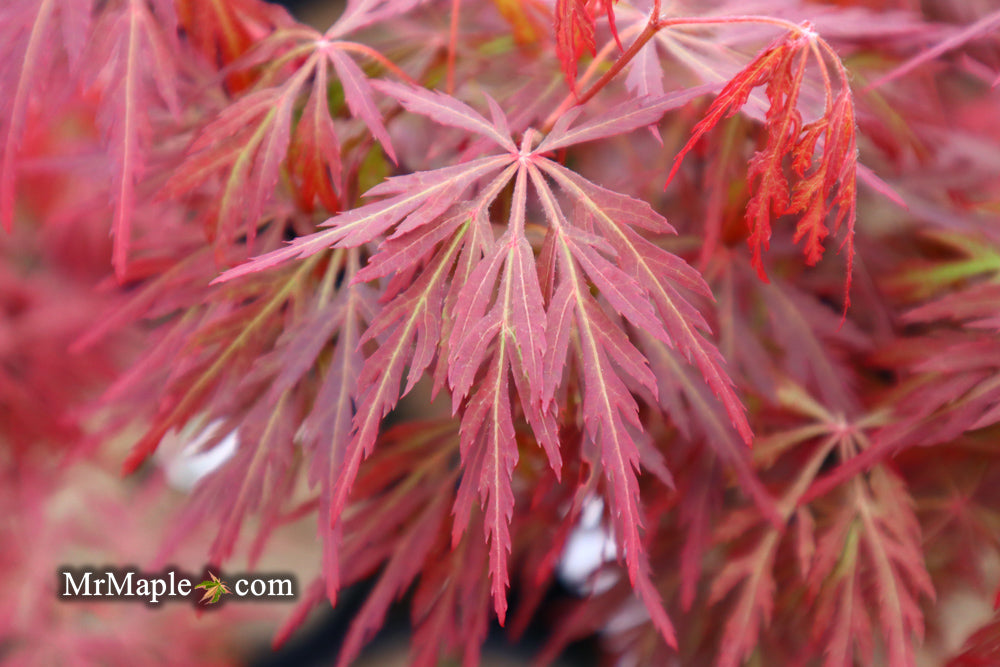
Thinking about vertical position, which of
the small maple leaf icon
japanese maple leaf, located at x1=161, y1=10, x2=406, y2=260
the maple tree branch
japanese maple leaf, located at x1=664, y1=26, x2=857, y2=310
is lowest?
the small maple leaf icon

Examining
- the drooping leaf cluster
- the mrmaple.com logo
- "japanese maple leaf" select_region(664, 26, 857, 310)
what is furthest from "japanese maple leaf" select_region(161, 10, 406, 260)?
the mrmaple.com logo

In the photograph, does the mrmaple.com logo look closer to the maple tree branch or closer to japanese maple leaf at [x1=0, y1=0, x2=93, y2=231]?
japanese maple leaf at [x1=0, y1=0, x2=93, y2=231]

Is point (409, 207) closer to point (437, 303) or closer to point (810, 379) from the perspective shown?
point (437, 303)

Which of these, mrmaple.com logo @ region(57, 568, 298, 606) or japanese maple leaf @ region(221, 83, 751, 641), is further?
mrmaple.com logo @ region(57, 568, 298, 606)

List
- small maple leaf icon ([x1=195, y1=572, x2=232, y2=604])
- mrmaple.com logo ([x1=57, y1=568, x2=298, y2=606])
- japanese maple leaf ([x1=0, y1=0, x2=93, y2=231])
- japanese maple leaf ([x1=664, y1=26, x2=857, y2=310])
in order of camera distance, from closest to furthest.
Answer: japanese maple leaf ([x1=664, y1=26, x2=857, y2=310]) → japanese maple leaf ([x1=0, y1=0, x2=93, y2=231]) → small maple leaf icon ([x1=195, y1=572, x2=232, y2=604]) → mrmaple.com logo ([x1=57, y1=568, x2=298, y2=606])

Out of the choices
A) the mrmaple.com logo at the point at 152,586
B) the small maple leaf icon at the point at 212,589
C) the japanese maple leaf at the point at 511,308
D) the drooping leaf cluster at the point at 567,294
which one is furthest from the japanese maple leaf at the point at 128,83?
the mrmaple.com logo at the point at 152,586

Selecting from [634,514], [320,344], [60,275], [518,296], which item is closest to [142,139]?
[320,344]

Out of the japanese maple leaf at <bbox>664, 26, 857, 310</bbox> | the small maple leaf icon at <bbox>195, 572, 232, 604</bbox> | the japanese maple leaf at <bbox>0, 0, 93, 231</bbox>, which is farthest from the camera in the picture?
the small maple leaf icon at <bbox>195, 572, 232, 604</bbox>
